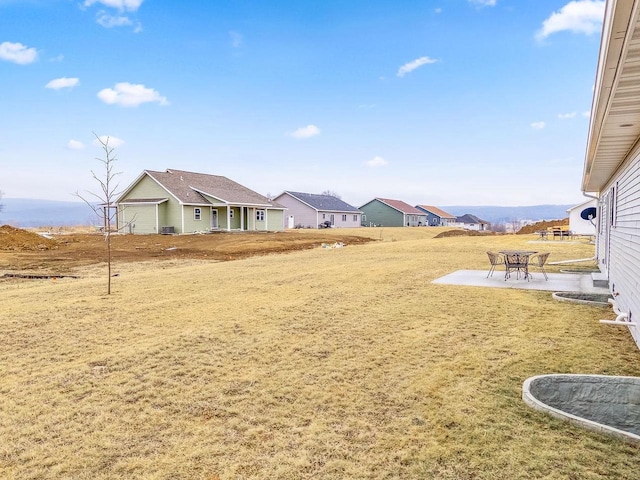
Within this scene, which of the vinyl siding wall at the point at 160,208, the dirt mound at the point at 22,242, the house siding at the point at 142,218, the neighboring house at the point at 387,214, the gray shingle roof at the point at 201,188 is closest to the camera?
the dirt mound at the point at 22,242


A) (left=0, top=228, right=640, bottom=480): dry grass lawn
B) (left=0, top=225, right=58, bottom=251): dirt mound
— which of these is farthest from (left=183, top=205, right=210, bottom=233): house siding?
(left=0, top=228, right=640, bottom=480): dry grass lawn

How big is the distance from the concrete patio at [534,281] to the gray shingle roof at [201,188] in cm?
2501

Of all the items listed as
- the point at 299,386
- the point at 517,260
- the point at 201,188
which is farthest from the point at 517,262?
the point at 201,188

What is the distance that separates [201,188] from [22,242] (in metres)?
13.9

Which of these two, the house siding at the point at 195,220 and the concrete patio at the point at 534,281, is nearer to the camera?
the concrete patio at the point at 534,281

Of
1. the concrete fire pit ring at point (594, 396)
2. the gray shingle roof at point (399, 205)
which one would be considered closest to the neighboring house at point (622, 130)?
the concrete fire pit ring at point (594, 396)

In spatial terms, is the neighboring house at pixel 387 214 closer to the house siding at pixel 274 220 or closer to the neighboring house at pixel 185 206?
the house siding at pixel 274 220

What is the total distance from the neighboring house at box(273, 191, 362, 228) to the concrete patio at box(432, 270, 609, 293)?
35667 mm

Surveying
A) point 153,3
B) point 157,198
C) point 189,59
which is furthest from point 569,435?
point 157,198

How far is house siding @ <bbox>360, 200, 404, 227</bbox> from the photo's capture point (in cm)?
5666

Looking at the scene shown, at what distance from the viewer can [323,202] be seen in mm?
50156

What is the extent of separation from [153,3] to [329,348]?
891 inches

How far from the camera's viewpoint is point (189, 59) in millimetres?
27312

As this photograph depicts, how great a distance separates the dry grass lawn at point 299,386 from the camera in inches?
111
